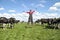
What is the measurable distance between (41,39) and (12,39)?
2999 mm

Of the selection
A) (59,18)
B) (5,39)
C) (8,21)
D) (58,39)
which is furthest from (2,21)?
(58,39)

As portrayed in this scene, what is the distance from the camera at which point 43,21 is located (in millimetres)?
37875

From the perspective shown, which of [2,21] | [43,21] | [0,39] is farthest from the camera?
[43,21]

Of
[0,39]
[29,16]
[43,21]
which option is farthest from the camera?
[43,21]

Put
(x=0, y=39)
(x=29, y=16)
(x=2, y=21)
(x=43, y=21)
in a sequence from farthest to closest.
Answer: (x=43, y=21) < (x=29, y=16) < (x=2, y=21) < (x=0, y=39)

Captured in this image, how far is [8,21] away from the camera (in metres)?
28.6

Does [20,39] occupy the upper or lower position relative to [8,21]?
lower

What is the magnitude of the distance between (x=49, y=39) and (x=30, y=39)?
6.49 ft

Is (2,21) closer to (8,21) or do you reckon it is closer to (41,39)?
(8,21)

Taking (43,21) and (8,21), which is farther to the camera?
(43,21)

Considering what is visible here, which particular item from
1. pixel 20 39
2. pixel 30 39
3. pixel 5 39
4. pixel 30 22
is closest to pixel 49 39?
pixel 30 39

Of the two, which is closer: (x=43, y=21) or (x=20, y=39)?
(x=20, y=39)

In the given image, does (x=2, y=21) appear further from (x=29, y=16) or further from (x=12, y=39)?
(x=12, y=39)

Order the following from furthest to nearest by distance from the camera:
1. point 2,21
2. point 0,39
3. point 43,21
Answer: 1. point 43,21
2. point 2,21
3. point 0,39
